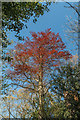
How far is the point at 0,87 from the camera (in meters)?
3.21

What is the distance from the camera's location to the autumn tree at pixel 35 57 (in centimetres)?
404

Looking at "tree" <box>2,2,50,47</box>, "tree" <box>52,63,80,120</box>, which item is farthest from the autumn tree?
"tree" <box>2,2,50,47</box>

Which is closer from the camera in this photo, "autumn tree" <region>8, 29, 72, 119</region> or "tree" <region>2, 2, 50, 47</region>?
"tree" <region>2, 2, 50, 47</region>

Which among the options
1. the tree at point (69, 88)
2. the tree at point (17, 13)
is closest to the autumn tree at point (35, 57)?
the tree at point (69, 88)

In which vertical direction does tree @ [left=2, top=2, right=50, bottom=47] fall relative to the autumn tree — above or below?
above

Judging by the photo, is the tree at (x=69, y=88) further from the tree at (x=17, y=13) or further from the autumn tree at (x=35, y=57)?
the tree at (x=17, y=13)

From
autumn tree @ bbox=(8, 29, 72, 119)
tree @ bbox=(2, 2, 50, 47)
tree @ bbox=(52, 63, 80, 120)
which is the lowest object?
tree @ bbox=(52, 63, 80, 120)

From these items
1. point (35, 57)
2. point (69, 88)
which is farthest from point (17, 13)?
point (69, 88)

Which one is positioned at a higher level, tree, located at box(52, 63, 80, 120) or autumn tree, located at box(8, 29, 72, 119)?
autumn tree, located at box(8, 29, 72, 119)

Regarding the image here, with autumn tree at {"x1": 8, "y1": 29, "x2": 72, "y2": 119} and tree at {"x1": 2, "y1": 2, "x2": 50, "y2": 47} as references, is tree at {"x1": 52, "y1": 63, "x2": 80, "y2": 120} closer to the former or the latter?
autumn tree at {"x1": 8, "y1": 29, "x2": 72, "y2": 119}

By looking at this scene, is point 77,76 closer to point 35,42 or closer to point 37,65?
point 37,65

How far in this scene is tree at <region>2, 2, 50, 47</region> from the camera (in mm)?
2789

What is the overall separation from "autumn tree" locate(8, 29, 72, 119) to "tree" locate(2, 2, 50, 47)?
129 cm

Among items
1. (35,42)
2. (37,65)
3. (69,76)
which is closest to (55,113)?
(69,76)
